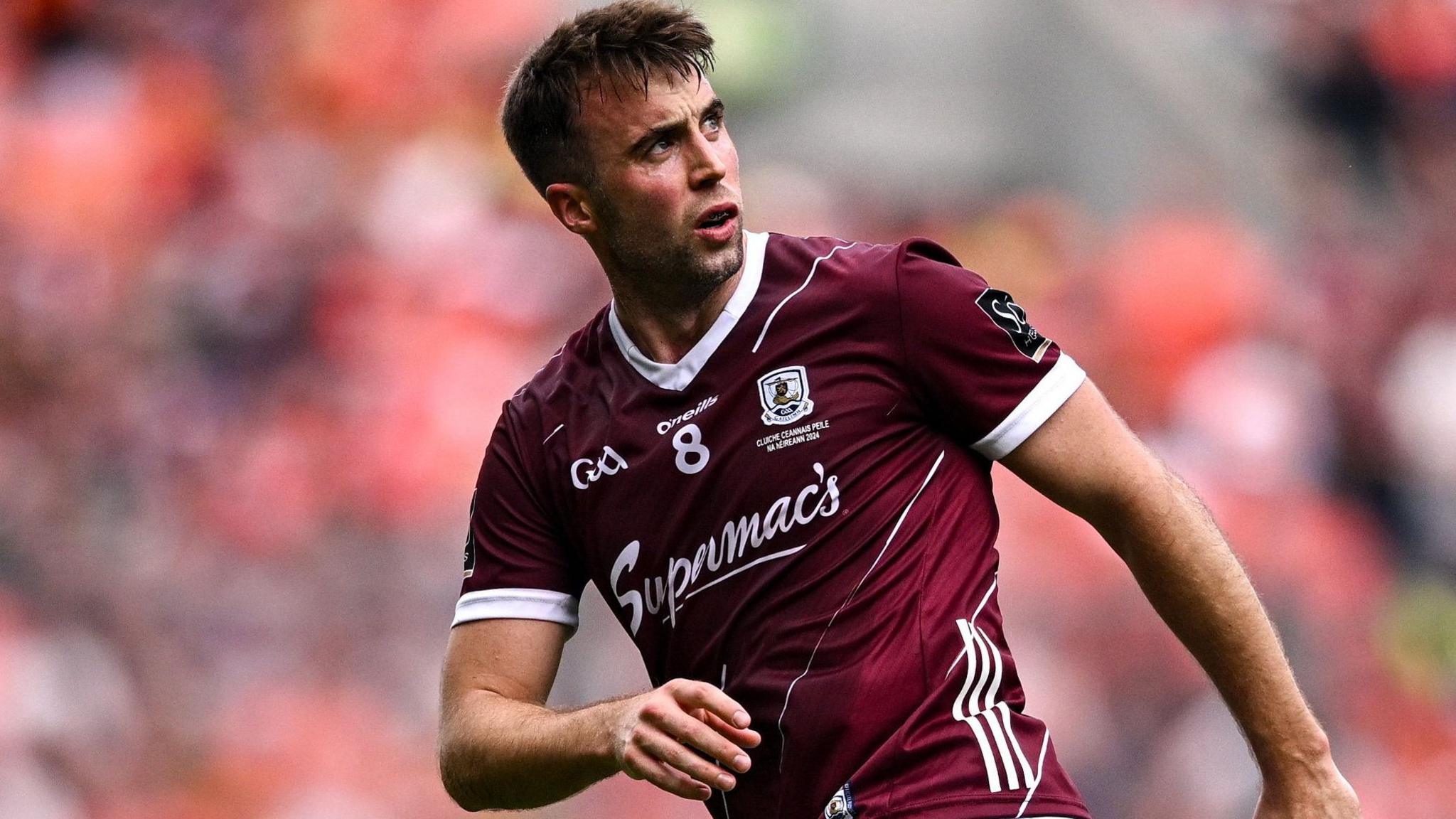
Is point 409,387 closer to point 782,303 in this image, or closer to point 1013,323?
point 782,303

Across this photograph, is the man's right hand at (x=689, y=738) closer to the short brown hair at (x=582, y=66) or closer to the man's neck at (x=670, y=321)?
the man's neck at (x=670, y=321)

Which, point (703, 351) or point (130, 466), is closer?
point (703, 351)

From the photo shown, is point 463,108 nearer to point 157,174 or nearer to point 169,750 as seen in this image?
point 157,174

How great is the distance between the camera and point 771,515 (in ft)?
10.5

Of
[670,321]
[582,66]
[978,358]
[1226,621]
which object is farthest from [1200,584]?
[582,66]

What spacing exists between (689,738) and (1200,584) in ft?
3.16

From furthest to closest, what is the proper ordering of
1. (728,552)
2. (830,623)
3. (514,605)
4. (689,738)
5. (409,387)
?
1. (409,387)
2. (514,605)
3. (728,552)
4. (830,623)
5. (689,738)

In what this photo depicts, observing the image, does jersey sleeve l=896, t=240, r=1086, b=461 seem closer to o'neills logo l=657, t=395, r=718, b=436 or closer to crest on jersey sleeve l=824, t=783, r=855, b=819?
o'neills logo l=657, t=395, r=718, b=436

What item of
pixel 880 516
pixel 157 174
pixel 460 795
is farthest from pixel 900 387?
pixel 157 174

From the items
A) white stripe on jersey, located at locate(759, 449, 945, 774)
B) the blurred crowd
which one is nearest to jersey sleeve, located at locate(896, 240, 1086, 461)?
white stripe on jersey, located at locate(759, 449, 945, 774)

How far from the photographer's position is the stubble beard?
10.9ft

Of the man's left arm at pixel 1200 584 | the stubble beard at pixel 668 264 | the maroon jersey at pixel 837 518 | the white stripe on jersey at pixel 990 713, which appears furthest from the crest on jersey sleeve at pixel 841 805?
the stubble beard at pixel 668 264

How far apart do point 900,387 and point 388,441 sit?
5.01 m

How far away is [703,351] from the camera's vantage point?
3.34m
